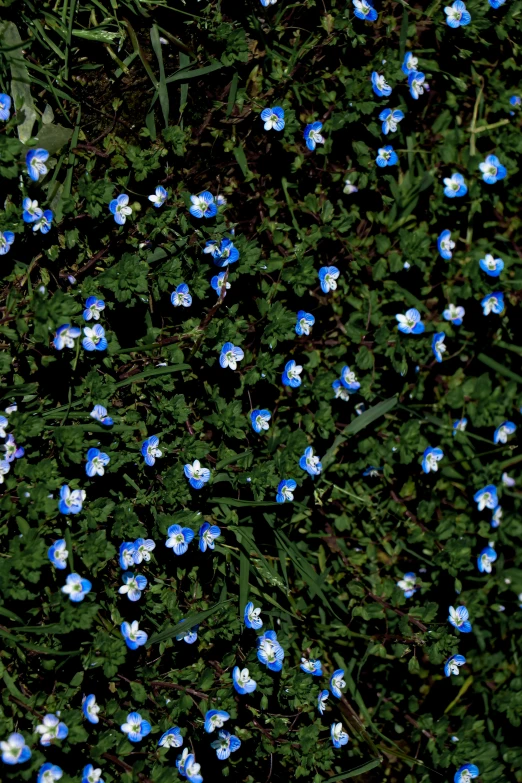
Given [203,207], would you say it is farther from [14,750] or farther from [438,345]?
[14,750]

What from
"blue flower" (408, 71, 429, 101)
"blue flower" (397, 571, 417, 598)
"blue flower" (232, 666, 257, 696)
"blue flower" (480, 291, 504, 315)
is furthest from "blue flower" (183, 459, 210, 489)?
"blue flower" (408, 71, 429, 101)

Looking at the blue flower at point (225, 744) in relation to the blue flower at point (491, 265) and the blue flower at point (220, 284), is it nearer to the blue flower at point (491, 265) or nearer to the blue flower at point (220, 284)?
the blue flower at point (220, 284)

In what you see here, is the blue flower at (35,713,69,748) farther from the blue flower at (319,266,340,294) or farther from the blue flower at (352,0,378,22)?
the blue flower at (352,0,378,22)

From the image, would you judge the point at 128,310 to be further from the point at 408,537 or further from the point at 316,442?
Result: the point at 408,537

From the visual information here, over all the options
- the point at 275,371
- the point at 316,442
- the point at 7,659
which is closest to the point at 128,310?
the point at 275,371

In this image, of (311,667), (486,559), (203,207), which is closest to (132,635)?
(311,667)
